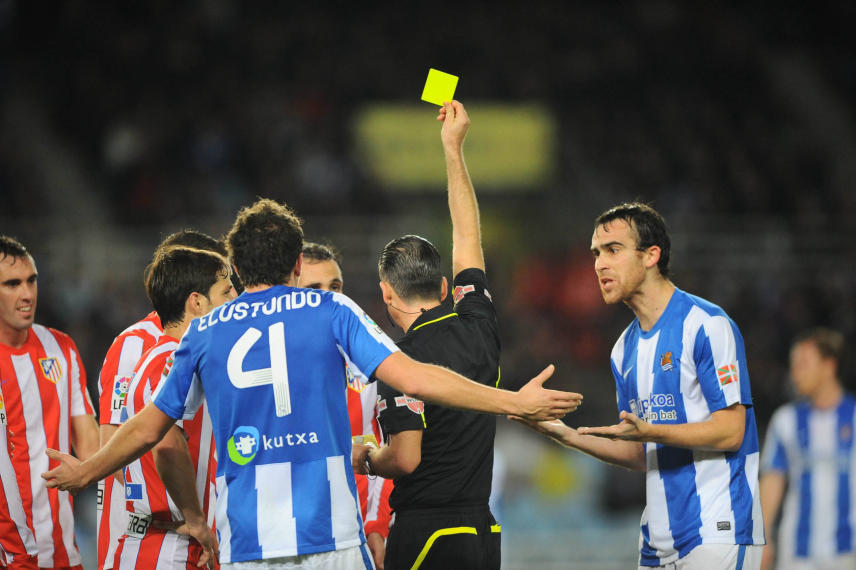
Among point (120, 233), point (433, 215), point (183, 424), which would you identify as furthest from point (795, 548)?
point (433, 215)

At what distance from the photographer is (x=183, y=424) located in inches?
188

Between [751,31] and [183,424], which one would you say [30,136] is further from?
[751,31]

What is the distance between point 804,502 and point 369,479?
3716 millimetres

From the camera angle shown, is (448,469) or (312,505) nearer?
(312,505)

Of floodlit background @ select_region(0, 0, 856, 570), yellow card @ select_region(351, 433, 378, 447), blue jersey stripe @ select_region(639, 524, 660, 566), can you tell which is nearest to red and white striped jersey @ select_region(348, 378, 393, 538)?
yellow card @ select_region(351, 433, 378, 447)

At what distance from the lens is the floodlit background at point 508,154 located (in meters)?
13.2

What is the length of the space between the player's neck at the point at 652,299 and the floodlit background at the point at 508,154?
6.67 metres

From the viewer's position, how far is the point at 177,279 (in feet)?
15.4

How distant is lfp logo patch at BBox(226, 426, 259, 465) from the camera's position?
3.80 meters

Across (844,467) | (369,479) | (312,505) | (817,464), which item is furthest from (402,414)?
(844,467)

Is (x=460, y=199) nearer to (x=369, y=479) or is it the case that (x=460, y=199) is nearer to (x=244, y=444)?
(x=244, y=444)

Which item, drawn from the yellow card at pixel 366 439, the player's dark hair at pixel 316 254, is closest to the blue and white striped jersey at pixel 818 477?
the yellow card at pixel 366 439

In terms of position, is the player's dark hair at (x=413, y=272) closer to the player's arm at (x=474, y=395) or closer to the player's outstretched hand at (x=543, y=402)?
the player's arm at (x=474, y=395)

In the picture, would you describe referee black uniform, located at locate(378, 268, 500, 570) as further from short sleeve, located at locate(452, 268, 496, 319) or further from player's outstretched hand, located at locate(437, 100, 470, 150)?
player's outstretched hand, located at locate(437, 100, 470, 150)
